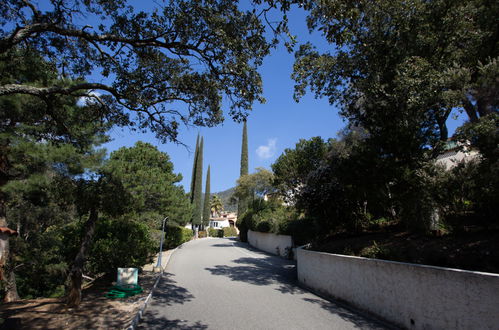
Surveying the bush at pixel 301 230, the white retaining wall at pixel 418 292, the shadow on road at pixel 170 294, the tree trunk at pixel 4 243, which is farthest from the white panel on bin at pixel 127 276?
the bush at pixel 301 230

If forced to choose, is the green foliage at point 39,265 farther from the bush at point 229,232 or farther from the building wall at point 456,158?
the bush at point 229,232

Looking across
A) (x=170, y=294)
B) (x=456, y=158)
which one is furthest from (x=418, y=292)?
(x=456, y=158)

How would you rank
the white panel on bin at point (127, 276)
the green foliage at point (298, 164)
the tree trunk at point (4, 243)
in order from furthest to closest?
the green foliage at point (298, 164)
the tree trunk at point (4, 243)
the white panel on bin at point (127, 276)

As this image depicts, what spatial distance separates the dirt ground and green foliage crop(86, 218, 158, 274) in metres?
2.22

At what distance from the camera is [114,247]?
1067 centimetres

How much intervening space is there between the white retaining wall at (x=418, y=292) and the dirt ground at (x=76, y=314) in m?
5.71

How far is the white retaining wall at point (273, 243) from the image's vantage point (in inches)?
752

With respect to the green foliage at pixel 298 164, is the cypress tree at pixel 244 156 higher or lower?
higher

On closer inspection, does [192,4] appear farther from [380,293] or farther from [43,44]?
[380,293]

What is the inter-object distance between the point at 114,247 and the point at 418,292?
10.2 metres

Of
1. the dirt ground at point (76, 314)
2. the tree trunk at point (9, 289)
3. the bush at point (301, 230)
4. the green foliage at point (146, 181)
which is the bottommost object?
the tree trunk at point (9, 289)

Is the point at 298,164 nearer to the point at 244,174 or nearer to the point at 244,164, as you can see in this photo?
the point at 244,174

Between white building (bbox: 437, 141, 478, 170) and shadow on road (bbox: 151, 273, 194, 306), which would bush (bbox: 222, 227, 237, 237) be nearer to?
white building (bbox: 437, 141, 478, 170)

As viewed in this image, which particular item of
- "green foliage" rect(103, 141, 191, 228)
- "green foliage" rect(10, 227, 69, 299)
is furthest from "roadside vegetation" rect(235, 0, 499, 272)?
"green foliage" rect(10, 227, 69, 299)
